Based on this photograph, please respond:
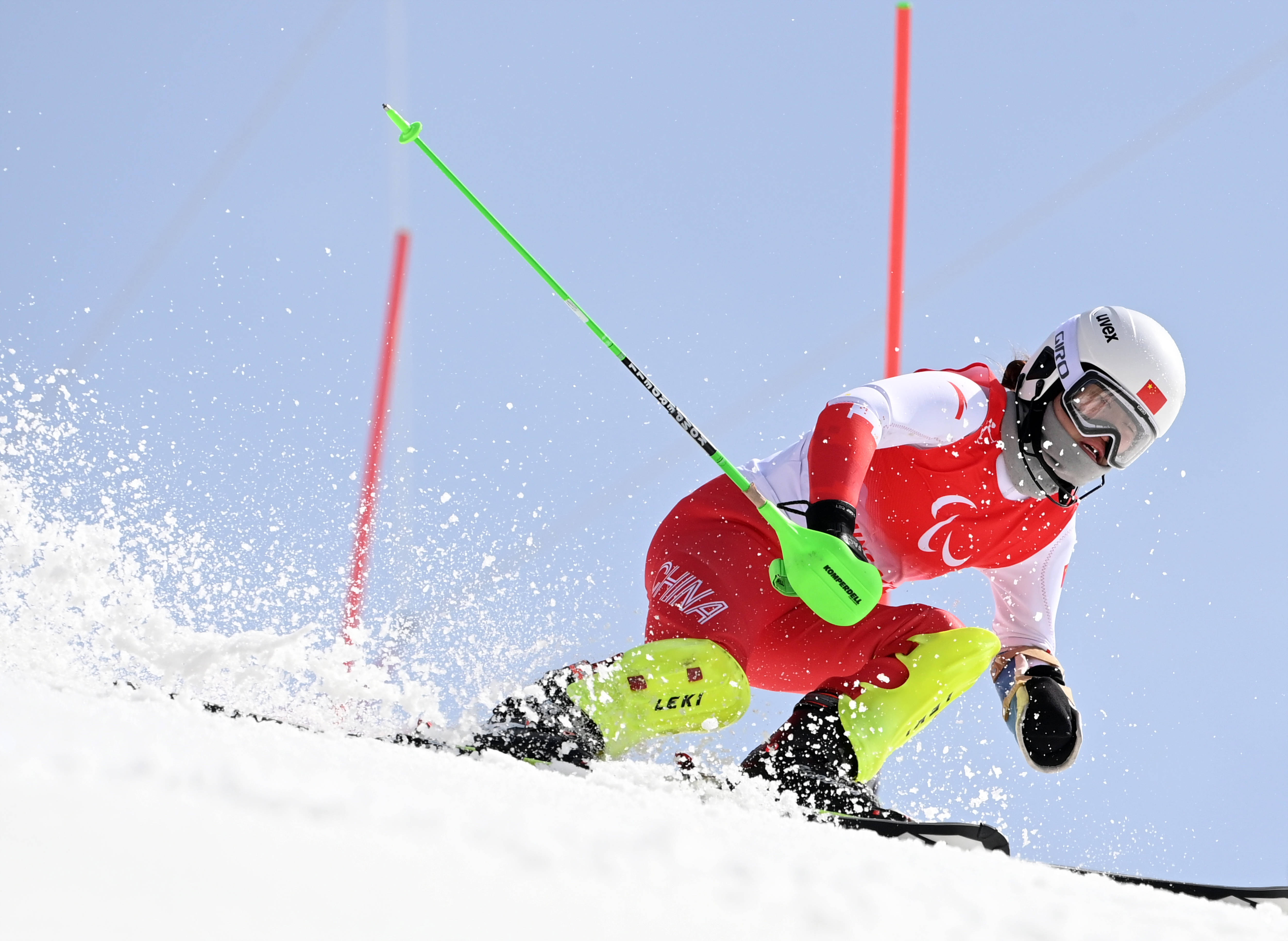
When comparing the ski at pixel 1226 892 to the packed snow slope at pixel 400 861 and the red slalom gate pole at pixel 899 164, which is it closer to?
the packed snow slope at pixel 400 861

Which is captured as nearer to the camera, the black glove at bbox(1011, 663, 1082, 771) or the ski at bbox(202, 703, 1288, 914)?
the ski at bbox(202, 703, 1288, 914)

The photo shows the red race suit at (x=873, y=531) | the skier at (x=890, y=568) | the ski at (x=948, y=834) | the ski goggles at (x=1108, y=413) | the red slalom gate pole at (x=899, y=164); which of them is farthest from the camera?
the red slalom gate pole at (x=899, y=164)

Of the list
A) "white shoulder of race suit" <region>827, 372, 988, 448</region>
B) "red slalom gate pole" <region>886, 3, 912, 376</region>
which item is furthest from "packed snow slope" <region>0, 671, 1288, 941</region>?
"red slalom gate pole" <region>886, 3, 912, 376</region>

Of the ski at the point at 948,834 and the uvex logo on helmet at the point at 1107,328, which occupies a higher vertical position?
the uvex logo on helmet at the point at 1107,328

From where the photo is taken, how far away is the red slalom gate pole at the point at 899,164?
5270 mm

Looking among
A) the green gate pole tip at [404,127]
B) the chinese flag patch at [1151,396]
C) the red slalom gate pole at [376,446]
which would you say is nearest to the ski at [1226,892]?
the chinese flag patch at [1151,396]

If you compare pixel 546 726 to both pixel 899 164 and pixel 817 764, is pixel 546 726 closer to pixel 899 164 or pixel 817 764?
pixel 817 764

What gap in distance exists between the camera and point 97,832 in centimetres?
94

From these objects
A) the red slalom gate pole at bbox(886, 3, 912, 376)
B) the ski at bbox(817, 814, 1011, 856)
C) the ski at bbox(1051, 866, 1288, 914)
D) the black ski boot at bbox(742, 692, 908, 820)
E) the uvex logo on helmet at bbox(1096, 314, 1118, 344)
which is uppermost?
the red slalom gate pole at bbox(886, 3, 912, 376)

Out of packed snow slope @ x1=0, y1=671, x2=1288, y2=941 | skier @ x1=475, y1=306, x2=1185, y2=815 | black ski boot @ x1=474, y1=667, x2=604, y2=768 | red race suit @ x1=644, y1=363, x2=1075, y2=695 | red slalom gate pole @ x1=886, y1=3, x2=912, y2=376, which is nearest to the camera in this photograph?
Result: packed snow slope @ x1=0, y1=671, x2=1288, y2=941

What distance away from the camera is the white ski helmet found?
2814mm

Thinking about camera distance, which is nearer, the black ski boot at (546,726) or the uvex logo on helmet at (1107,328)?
the black ski boot at (546,726)

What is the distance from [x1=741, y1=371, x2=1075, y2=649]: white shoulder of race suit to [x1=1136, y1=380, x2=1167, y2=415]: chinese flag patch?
37 cm

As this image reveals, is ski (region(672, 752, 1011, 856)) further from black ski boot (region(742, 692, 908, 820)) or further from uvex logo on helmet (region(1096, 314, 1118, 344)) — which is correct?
uvex logo on helmet (region(1096, 314, 1118, 344))
